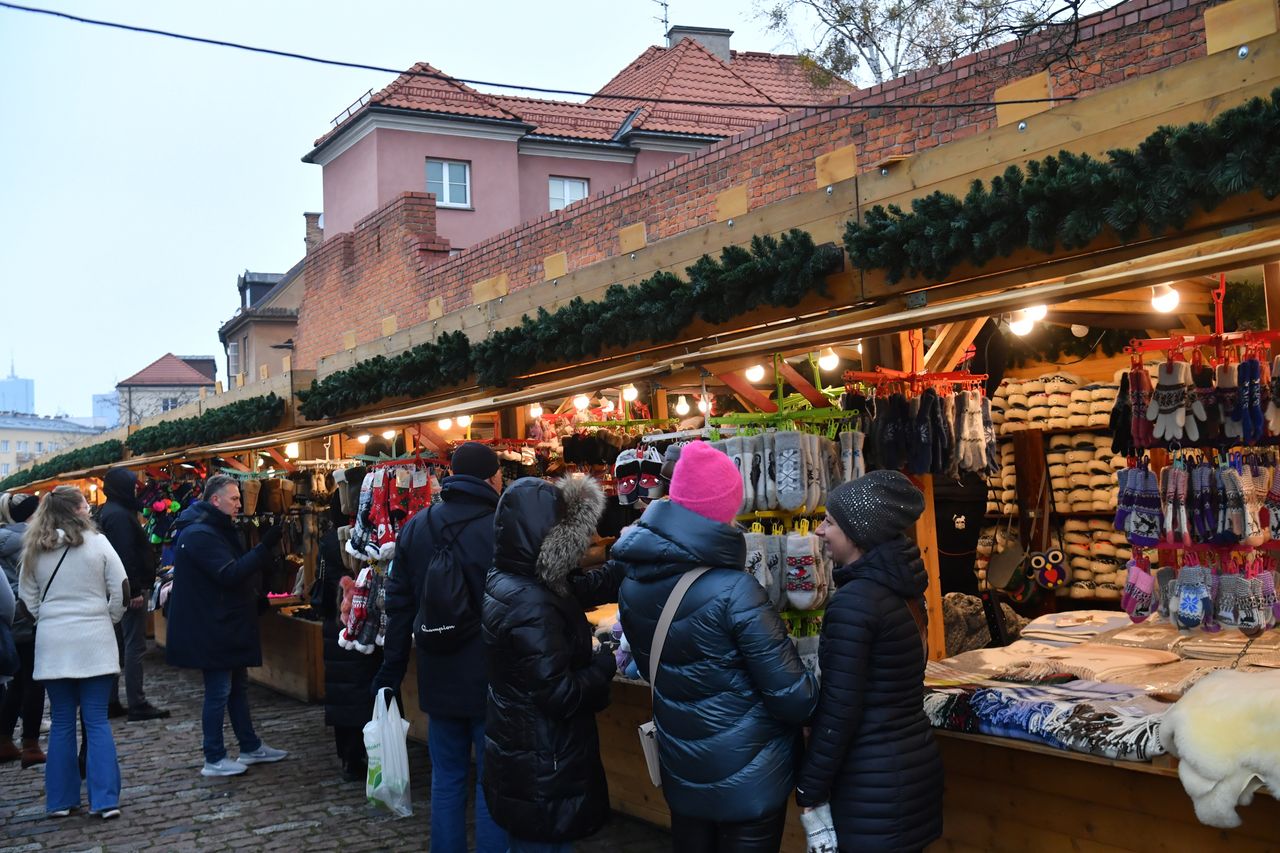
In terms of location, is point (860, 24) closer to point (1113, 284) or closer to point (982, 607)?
point (982, 607)

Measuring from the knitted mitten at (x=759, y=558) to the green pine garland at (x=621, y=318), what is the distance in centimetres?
146

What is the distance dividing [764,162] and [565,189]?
1545 centimetres

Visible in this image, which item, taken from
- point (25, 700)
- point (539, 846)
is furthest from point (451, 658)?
point (25, 700)

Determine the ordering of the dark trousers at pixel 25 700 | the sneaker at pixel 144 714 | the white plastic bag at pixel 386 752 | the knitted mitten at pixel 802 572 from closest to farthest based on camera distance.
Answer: the knitted mitten at pixel 802 572, the white plastic bag at pixel 386 752, the dark trousers at pixel 25 700, the sneaker at pixel 144 714

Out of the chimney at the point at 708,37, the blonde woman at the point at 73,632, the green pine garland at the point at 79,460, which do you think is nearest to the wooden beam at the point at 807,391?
the blonde woman at the point at 73,632

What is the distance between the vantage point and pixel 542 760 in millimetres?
3828

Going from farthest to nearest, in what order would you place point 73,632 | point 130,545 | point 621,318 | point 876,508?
point 130,545 < point 621,318 < point 73,632 < point 876,508

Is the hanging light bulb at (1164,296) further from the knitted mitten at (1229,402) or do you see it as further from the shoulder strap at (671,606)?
the shoulder strap at (671,606)

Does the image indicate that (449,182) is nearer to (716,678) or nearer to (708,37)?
(708,37)

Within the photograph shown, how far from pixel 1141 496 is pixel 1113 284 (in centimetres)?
189

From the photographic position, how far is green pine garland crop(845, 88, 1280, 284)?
3.84m

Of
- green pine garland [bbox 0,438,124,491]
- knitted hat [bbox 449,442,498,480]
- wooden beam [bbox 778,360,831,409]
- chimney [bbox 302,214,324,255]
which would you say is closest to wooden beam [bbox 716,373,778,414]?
wooden beam [bbox 778,360,831,409]

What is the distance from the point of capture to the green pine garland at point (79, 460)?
1970cm

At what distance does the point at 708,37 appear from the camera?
27.4 m
